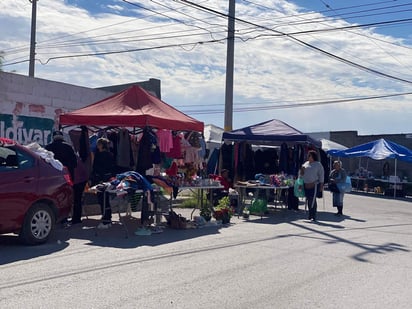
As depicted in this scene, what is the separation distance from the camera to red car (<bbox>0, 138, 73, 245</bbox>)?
347 inches

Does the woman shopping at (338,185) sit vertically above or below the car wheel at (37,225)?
above

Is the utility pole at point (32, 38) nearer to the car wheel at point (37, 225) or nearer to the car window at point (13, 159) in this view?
the car window at point (13, 159)

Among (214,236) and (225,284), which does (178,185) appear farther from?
(225,284)

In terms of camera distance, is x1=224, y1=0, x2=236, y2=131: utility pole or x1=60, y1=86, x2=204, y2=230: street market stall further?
x1=224, y1=0, x2=236, y2=131: utility pole

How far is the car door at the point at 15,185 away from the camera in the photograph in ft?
28.6

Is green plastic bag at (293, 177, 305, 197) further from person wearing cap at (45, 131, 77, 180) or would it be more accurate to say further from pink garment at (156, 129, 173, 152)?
person wearing cap at (45, 131, 77, 180)

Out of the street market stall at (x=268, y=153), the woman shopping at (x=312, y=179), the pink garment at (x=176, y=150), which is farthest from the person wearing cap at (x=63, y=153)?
the woman shopping at (x=312, y=179)

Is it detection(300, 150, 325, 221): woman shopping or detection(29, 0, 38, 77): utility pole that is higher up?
detection(29, 0, 38, 77): utility pole

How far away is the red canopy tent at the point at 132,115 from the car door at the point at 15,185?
3060 millimetres

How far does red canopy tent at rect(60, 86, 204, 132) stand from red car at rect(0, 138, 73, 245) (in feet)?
8.30

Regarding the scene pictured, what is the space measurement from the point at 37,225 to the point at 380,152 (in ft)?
69.0

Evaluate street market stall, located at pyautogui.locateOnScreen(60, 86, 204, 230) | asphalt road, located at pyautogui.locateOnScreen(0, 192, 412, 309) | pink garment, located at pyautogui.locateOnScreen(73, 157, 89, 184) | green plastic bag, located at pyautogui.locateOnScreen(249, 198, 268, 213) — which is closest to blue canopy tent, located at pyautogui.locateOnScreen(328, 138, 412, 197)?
green plastic bag, located at pyautogui.locateOnScreen(249, 198, 268, 213)

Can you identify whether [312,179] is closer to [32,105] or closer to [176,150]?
[176,150]

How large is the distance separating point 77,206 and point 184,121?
3237 mm
